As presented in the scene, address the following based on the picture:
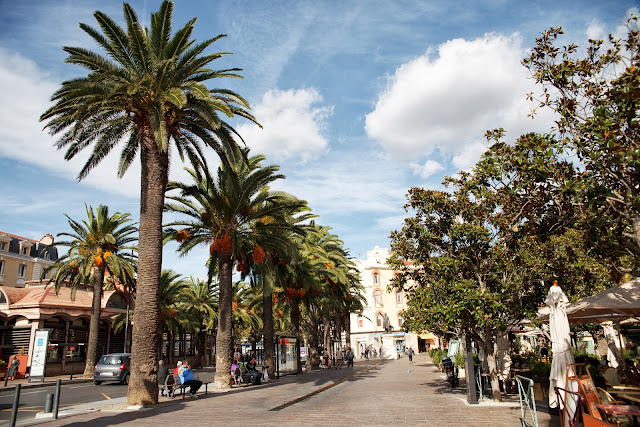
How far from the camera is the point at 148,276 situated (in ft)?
46.5

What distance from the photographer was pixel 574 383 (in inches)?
301

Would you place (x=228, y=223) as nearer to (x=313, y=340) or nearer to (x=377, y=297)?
(x=313, y=340)

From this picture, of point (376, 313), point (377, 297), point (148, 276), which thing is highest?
point (377, 297)

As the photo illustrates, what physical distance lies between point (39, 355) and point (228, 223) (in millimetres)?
12481

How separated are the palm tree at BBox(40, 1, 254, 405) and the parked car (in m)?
12.1

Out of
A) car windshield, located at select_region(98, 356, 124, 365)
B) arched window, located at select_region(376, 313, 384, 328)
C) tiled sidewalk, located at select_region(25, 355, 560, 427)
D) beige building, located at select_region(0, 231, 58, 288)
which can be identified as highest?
beige building, located at select_region(0, 231, 58, 288)

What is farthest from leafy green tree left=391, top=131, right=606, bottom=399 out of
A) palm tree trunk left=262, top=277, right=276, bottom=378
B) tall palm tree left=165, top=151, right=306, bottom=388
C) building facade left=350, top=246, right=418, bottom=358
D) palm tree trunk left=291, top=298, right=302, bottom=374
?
building facade left=350, top=246, right=418, bottom=358

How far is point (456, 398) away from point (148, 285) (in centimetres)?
1039

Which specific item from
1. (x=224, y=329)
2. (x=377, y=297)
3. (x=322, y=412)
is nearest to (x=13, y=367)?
(x=224, y=329)

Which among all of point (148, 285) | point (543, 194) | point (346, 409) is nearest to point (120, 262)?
point (148, 285)

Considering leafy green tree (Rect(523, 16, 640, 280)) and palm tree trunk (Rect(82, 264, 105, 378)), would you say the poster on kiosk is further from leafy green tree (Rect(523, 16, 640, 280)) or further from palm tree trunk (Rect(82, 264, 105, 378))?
leafy green tree (Rect(523, 16, 640, 280))

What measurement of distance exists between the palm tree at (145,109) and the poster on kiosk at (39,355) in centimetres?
1149

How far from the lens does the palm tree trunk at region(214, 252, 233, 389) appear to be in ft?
64.3

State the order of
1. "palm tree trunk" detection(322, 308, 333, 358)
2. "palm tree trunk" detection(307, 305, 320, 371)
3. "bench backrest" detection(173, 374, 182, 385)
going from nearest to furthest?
1. "bench backrest" detection(173, 374, 182, 385)
2. "palm tree trunk" detection(307, 305, 320, 371)
3. "palm tree trunk" detection(322, 308, 333, 358)
